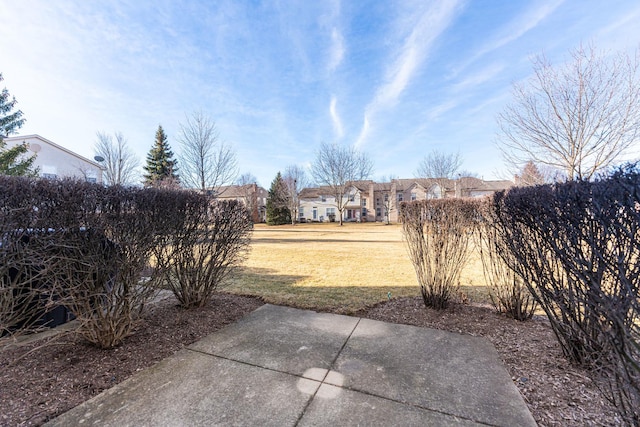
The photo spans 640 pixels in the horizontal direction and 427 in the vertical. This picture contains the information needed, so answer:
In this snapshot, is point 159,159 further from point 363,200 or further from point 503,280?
point 503,280

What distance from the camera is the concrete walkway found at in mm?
1880

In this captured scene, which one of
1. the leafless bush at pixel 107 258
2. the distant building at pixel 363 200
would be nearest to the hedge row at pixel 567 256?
the leafless bush at pixel 107 258

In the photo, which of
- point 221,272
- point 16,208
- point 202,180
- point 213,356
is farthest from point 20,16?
point 202,180

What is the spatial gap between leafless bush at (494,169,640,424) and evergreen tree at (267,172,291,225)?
1423 inches

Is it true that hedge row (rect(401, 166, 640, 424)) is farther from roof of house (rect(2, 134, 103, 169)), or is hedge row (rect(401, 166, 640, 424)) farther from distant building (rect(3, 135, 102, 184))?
roof of house (rect(2, 134, 103, 169))

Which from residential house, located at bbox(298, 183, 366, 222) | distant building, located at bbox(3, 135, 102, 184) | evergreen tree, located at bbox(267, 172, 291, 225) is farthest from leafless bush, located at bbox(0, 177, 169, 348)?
residential house, located at bbox(298, 183, 366, 222)

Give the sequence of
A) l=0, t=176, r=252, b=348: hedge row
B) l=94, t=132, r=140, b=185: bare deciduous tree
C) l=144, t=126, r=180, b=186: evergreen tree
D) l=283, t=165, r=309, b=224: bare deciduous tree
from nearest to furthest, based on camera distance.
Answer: l=0, t=176, r=252, b=348: hedge row, l=94, t=132, r=140, b=185: bare deciduous tree, l=144, t=126, r=180, b=186: evergreen tree, l=283, t=165, r=309, b=224: bare deciduous tree

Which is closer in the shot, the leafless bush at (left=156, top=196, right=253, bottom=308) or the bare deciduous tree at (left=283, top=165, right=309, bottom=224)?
the leafless bush at (left=156, top=196, right=253, bottom=308)

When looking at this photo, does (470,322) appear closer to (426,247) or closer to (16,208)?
(426,247)

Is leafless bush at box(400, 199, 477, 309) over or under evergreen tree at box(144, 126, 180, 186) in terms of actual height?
under

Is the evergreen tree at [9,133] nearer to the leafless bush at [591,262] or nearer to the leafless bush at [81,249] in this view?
the leafless bush at [81,249]

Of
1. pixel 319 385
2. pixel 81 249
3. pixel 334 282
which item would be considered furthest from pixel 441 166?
pixel 81 249

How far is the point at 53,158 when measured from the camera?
21484 millimetres

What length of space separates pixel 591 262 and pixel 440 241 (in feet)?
6.87
